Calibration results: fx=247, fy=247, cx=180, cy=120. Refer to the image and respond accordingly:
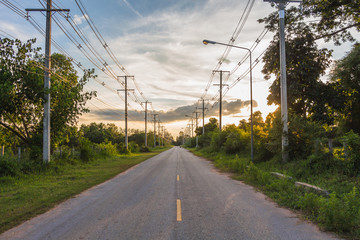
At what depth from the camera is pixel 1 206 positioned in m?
8.20

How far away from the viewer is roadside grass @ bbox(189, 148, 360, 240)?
229 inches

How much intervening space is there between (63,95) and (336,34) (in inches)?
907

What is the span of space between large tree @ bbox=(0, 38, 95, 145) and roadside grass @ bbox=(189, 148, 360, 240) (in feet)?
46.3

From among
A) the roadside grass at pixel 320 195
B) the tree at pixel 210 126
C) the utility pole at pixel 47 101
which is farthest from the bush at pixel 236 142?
the tree at pixel 210 126

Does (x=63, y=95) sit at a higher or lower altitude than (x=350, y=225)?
higher

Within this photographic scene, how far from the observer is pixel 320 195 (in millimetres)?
8523

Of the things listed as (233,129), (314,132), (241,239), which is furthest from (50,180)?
(233,129)

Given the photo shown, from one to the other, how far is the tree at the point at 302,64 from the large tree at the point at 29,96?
16.7 metres

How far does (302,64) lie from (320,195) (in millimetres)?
17230

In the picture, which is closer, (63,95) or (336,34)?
(63,95)

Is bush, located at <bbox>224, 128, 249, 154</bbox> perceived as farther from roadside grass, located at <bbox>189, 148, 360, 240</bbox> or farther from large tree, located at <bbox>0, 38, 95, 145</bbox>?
large tree, located at <bbox>0, 38, 95, 145</bbox>

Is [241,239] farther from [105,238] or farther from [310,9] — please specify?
[310,9]

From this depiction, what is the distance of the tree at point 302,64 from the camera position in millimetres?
22406

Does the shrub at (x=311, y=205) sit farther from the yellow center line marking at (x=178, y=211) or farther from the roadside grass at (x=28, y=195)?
the roadside grass at (x=28, y=195)
